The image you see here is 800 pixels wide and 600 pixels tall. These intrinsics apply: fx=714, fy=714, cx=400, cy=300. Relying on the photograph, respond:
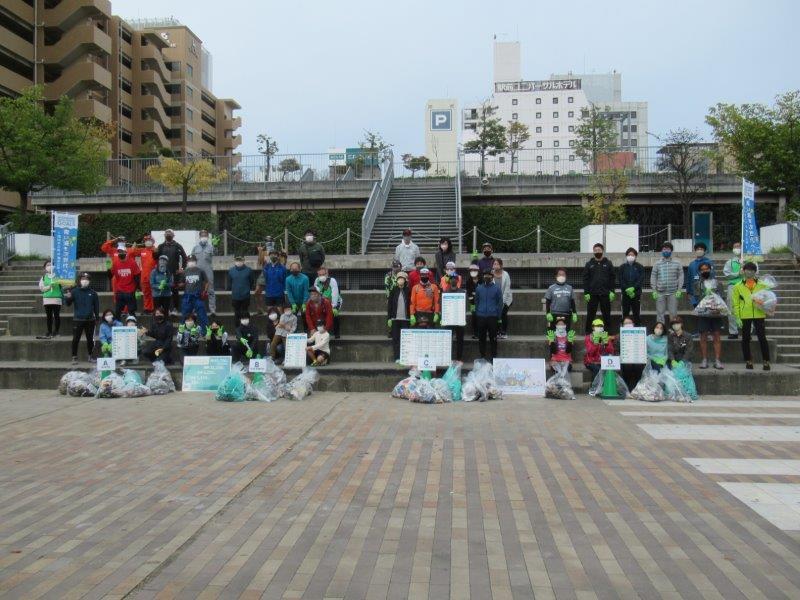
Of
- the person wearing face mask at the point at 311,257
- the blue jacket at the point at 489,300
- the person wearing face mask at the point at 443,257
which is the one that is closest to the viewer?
the blue jacket at the point at 489,300

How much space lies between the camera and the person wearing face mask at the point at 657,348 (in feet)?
40.0

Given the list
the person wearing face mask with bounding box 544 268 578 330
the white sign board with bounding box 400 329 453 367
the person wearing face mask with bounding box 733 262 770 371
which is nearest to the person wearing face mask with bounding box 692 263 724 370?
the person wearing face mask with bounding box 733 262 770 371

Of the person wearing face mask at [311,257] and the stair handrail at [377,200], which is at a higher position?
the stair handrail at [377,200]

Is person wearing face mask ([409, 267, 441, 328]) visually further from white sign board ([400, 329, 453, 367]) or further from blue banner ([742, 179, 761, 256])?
blue banner ([742, 179, 761, 256])

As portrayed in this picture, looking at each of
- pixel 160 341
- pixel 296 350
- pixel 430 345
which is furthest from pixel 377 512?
pixel 160 341

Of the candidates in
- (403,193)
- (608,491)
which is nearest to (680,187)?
(403,193)

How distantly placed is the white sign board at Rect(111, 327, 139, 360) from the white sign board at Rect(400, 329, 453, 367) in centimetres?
503

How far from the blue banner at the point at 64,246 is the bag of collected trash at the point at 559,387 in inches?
433

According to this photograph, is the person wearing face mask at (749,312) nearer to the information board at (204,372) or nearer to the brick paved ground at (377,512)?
the brick paved ground at (377,512)

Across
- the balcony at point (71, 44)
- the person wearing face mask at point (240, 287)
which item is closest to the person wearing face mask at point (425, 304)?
the person wearing face mask at point (240, 287)

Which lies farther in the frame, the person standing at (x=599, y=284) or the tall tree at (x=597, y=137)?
the tall tree at (x=597, y=137)

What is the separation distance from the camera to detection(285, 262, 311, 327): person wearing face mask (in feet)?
46.6

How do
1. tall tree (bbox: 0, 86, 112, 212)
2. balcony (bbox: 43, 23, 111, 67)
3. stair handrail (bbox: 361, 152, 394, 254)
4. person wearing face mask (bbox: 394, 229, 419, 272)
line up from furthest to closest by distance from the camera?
balcony (bbox: 43, 23, 111, 67), tall tree (bbox: 0, 86, 112, 212), stair handrail (bbox: 361, 152, 394, 254), person wearing face mask (bbox: 394, 229, 419, 272)

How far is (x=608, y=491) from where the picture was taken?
656 centimetres
